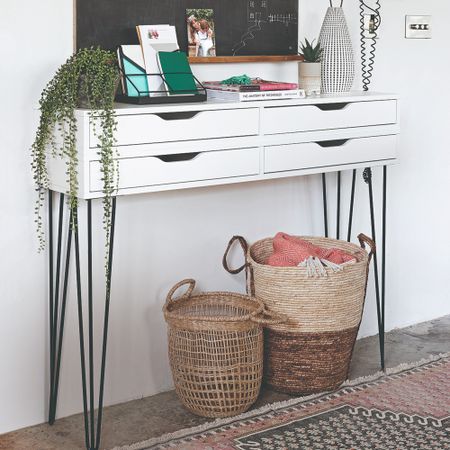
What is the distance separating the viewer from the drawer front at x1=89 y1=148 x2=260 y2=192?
2490mm

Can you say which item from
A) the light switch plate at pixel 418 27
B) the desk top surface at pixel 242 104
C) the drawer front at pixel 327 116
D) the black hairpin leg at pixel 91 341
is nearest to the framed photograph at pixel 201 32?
the desk top surface at pixel 242 104

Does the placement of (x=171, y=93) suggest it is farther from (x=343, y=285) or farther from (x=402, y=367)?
(x=402, y=367)

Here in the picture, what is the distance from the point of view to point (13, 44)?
8.44ft

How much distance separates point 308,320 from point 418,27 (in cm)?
143

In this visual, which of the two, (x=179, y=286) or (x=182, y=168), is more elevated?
(x=182, y=168)

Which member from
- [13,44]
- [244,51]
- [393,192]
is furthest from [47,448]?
[393,192]

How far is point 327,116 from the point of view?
9.72 ft

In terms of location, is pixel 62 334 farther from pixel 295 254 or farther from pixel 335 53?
pixel 335 53

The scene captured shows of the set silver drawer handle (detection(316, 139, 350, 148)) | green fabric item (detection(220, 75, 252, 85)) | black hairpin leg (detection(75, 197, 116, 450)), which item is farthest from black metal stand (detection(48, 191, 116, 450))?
silver drawer handle (detection(316, 139, 350, 148))

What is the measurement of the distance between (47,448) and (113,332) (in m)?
0.45

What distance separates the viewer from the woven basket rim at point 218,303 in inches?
110

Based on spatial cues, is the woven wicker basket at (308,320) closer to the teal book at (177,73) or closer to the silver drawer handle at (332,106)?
the silver drawer handle at (332,106)

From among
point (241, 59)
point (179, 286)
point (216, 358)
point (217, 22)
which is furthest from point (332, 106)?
point (216, 358)

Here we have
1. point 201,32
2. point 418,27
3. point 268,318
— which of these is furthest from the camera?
point 418,27
